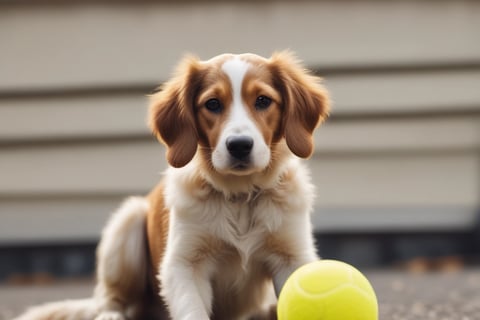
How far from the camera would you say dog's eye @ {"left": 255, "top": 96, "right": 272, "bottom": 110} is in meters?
3.24

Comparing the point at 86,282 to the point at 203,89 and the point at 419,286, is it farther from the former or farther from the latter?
the point at 203,89

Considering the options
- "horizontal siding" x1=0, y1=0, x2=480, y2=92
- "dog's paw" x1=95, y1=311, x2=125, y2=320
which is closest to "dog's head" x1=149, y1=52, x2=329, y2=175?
"dog's paw" x1=95, y1=311, x2=125, y2=320

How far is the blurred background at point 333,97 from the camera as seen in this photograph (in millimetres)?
6352

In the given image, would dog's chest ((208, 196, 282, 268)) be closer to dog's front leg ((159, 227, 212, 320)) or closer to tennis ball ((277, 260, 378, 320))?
dog's front leg ((159, 227, 212, 320))

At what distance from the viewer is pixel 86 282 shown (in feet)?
20.7

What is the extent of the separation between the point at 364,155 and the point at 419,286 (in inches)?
60.0

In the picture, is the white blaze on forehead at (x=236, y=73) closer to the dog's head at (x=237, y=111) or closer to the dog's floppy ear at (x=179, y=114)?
the dog's head at (x=237, y=111)

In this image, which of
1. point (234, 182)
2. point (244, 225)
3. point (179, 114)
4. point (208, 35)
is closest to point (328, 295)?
point (244, 225)

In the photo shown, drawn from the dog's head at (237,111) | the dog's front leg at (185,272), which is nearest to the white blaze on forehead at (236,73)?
the dog's head at (237,111)

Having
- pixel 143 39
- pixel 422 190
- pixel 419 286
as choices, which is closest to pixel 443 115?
pixel 422 190

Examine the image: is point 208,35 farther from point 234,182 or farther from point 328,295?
point 328,295

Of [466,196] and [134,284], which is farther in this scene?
[466,196]

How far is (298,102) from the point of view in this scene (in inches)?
134

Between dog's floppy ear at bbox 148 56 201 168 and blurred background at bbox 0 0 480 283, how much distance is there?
288 cm
